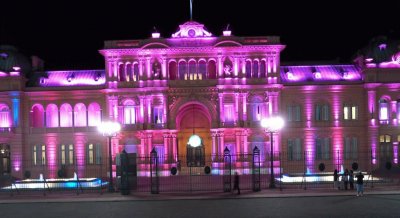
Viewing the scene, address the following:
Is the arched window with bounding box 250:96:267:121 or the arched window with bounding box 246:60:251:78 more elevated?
the arched window with bounding box 246:60:251:78

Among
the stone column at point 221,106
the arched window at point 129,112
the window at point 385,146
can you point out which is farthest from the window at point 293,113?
the arched window at point 129,112

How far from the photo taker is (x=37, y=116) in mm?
63969

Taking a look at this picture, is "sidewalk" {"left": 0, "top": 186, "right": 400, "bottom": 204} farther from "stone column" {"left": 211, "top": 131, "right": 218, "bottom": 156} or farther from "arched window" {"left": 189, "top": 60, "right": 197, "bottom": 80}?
"arched window" {"left": 189, "top": 60, "right": 197, "bottom": 80}

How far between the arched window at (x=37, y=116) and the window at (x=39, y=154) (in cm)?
276

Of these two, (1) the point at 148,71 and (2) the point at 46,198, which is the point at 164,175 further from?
(2) the point at 46,198

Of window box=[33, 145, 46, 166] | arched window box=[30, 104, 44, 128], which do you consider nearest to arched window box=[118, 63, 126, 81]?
arched window box=[30, 104, 44, 128]

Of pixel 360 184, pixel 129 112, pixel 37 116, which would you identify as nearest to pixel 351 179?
pixel 360 184

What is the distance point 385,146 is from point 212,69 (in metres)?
23.5

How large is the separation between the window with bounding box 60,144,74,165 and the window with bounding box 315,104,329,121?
103ft

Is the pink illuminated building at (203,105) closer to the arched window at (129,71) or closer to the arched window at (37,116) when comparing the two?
the arched window at (129,71)

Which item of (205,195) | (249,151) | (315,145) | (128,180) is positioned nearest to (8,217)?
(128,180)

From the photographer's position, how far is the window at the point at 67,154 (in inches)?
2464

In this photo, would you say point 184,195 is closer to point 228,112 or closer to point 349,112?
point 228,112

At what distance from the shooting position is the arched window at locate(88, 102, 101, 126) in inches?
2488
